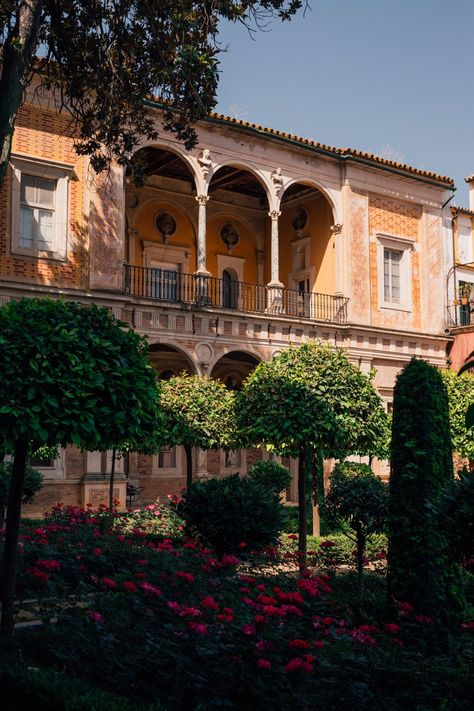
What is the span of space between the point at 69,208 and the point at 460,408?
32.5ft

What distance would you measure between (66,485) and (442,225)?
1455 centimetres

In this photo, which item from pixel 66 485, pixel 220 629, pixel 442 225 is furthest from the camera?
pixel 442 225

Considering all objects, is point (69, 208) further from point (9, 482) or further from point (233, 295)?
point (9, 482)

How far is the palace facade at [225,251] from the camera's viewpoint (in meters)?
17.4

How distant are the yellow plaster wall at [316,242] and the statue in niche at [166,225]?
349 cm

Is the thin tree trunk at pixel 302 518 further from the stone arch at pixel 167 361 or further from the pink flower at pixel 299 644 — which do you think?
the stone arch at pixel 167 361

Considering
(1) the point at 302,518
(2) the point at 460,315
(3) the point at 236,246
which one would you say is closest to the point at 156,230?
(3) the point at 236,246

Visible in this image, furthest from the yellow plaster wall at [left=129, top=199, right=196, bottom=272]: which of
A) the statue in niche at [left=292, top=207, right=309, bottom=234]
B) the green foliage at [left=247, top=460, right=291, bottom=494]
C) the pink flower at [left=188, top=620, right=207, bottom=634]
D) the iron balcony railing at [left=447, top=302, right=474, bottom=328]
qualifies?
the pink flower at [left=188, top=620, right=207, bottom=634]

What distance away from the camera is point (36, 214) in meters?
Result: 17.4

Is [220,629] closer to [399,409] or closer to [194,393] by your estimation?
[399,409]

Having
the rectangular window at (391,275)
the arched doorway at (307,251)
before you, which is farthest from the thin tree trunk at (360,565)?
the rectangular window at (391,275)

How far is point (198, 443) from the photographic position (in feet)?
47.4

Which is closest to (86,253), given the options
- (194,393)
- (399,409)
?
(194,393)

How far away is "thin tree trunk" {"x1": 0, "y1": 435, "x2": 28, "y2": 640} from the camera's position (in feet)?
20.1
